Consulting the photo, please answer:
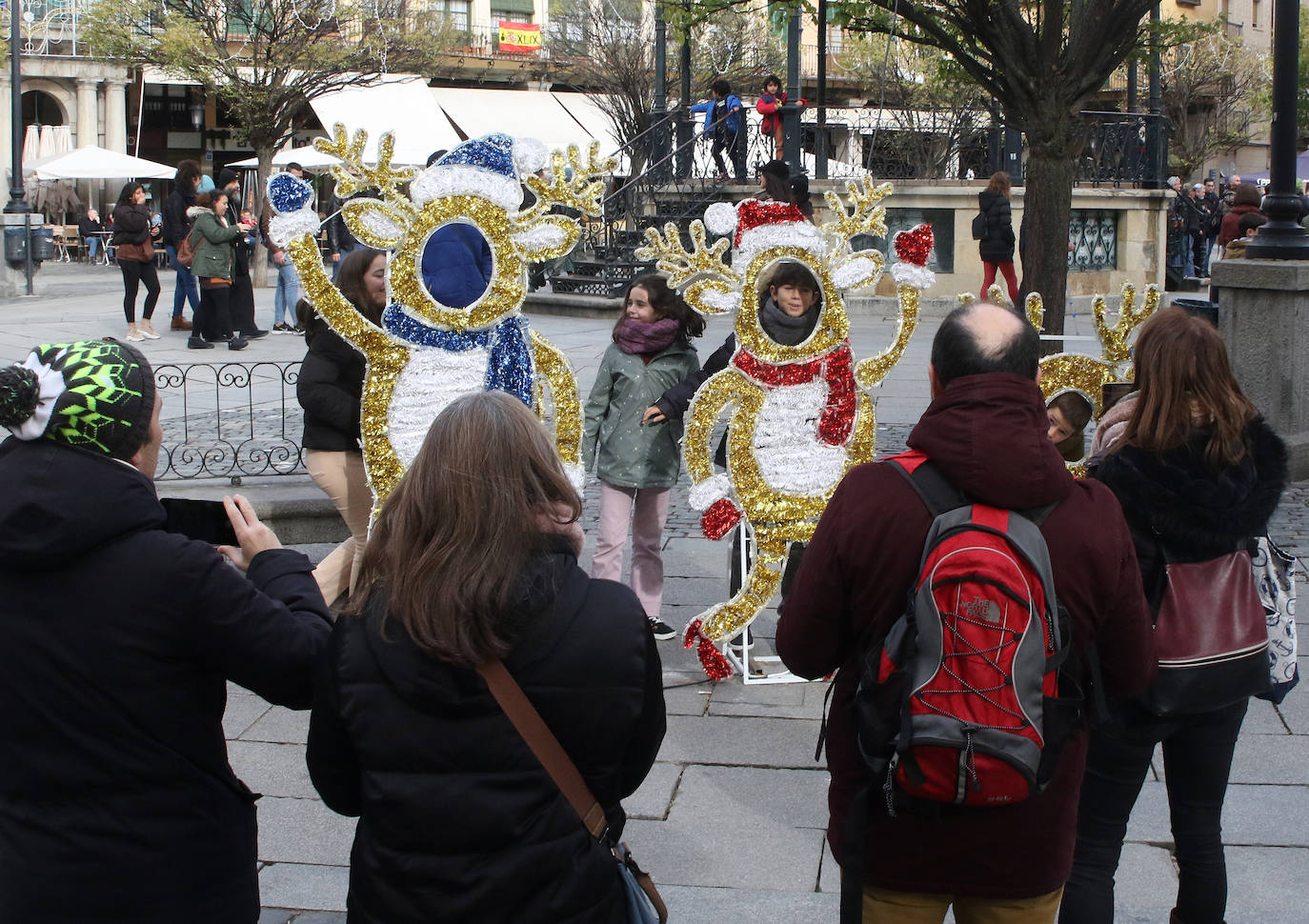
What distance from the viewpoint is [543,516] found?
2256 millimetres

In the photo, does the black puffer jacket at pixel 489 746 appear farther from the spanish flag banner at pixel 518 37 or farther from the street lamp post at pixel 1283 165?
the spanish flag banner at pixel 518 37

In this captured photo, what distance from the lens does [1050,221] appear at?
923 centimetres

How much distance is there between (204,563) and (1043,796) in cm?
157

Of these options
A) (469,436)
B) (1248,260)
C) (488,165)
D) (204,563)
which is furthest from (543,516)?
(1248,260)

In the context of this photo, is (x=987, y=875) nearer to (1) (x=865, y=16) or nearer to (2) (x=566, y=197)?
(2) (x=566, y=197)

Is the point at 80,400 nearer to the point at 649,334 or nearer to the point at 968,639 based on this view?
the point at 968,639

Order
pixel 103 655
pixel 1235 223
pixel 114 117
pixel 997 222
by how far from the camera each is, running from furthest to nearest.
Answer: pixel 114 117
pixel 997 222
pixel 1235 223
pixel 103 655

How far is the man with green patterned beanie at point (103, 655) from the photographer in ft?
7.70

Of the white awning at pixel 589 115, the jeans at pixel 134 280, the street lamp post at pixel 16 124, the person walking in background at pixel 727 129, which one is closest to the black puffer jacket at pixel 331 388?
the jeans at pixel 134 280

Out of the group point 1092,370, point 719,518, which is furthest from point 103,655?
point 1092,370

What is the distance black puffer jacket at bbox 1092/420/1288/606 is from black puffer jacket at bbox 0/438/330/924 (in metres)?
1.84

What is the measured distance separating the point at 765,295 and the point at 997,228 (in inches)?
409

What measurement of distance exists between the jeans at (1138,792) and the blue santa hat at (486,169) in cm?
324

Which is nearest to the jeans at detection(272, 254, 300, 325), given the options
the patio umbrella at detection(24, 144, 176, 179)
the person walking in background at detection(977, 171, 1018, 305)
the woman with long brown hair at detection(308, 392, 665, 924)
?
the person walking in background at detection(977, 171, 1018, 305)
